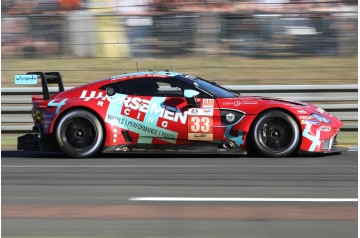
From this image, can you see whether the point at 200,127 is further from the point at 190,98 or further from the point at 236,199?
the point at 236,199

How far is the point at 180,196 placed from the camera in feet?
25.1

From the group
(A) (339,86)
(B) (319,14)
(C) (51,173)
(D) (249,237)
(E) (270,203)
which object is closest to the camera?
(D) (249,237)

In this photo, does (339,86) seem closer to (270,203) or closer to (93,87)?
(93,87)

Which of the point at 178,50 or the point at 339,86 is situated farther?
the point at 178,50

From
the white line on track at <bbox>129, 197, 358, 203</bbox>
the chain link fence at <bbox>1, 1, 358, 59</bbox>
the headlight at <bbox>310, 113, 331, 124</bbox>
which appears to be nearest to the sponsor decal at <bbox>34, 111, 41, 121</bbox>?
the headlight at <bbox>310, 113, 331, 124</bbox>

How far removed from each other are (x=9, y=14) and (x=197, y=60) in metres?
3.87

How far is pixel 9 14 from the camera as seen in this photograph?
54.2ft

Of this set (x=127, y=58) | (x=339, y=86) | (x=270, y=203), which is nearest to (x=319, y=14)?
(x=339, y=86)

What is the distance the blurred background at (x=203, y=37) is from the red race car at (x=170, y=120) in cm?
450

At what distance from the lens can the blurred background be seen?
51.4 feet

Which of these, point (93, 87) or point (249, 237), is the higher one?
point (93, 87)

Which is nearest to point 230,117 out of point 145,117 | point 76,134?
point 145,117

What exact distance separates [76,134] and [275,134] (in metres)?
2.63

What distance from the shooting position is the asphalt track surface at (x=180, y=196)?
609 cm
